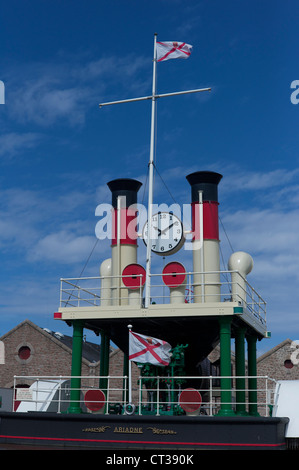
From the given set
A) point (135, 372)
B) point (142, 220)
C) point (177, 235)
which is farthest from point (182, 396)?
point (135, 372)

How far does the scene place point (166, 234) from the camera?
20703mm

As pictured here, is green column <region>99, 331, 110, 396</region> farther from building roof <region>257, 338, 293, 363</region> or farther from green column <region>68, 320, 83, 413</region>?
building roof <region>257, 338, 293, 363</region>

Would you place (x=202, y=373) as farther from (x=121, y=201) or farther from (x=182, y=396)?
(x=121, y=201)

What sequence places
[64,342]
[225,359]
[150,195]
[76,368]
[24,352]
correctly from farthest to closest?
[64,342] → [24,352] → [150,195] → [76,368] → [225,359]

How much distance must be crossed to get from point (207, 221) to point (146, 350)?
556 cm

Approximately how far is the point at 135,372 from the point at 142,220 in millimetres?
18598

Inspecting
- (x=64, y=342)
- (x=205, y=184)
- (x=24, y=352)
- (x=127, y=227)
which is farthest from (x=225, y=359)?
(x=64, y=342)

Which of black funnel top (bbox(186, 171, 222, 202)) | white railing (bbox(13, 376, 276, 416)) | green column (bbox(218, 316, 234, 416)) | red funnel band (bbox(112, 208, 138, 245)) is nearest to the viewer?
white railing (bbox(13, 376, 276, 416))

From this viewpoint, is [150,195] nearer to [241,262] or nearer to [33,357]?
[241,262]

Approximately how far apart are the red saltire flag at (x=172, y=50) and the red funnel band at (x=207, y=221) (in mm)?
6157

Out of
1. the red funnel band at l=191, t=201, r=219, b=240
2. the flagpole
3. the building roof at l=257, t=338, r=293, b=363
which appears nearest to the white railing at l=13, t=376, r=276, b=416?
the flagpole

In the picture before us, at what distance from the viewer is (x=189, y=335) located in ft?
68.6

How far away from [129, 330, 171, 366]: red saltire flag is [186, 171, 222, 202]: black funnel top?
19.5ft

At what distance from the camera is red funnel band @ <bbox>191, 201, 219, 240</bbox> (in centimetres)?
2058
